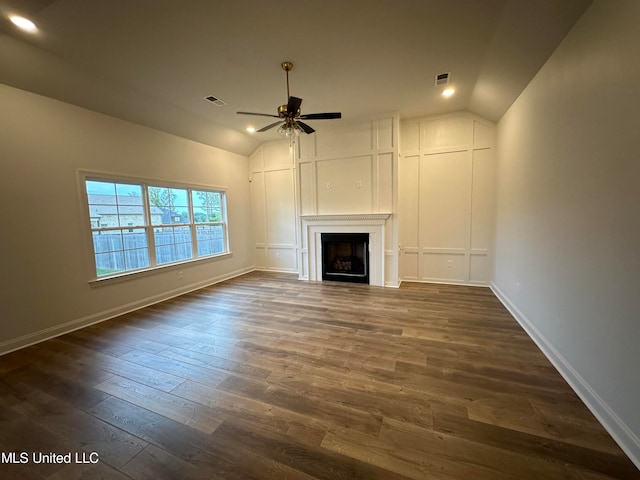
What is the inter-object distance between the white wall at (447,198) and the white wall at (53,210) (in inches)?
188

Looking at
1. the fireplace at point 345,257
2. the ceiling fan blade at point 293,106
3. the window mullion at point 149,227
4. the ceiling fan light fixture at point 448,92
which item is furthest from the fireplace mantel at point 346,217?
the window mullion at point 149,227

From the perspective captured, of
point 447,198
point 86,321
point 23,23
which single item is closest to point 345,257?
point 447,198

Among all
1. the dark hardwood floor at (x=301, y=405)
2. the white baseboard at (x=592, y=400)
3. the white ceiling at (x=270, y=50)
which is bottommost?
the dark hardwood floor at (x=301, y=405)

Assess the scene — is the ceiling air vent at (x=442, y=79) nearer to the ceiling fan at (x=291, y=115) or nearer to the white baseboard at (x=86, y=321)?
the ceiling fan at (x=291, y=115)

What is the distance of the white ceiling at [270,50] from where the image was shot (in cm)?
221

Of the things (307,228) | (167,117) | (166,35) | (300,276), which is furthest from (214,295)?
(166,35)

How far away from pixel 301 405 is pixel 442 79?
426 centimetres

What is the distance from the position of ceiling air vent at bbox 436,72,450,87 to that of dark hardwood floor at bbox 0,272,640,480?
3279 millimetres

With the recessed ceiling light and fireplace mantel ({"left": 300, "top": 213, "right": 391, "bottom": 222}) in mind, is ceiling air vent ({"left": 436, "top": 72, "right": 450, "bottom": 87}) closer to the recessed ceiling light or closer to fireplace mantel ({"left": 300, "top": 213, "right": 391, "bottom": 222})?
fireplace mantel ({"left": 300, "top": 213, "right": 391, "bottom": 222})

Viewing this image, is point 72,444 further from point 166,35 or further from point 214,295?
point 166,35

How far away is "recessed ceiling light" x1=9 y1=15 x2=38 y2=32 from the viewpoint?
2248mm

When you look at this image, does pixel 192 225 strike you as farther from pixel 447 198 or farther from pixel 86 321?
pixel 447 198

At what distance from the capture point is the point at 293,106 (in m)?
2.79

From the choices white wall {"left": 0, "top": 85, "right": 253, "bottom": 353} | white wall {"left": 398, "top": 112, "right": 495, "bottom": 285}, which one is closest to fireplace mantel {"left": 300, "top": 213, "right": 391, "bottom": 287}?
white wall {"left": 398, "top": 112, "right": 495, "bottom": 285}
